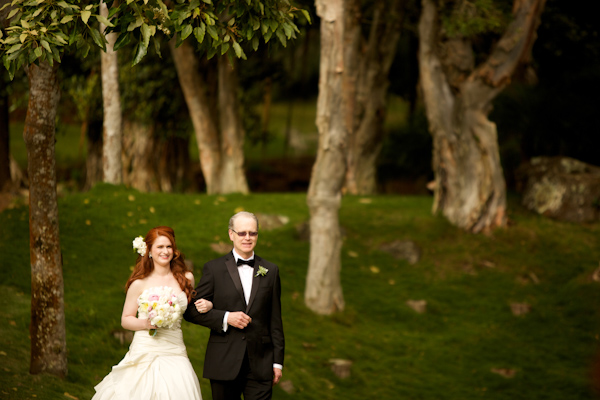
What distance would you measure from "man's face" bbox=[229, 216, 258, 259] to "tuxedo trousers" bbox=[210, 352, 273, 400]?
0.82m

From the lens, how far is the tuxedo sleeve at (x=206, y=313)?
17.3ft

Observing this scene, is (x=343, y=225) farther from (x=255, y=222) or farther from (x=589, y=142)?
(x=255, y=222)

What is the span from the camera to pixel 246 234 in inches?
207

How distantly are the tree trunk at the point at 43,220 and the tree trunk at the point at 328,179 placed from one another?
16.6 feet

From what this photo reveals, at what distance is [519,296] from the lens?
42.3 ft

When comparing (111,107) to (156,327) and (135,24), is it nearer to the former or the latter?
(135,24)

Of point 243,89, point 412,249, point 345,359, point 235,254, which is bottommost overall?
point 345,359

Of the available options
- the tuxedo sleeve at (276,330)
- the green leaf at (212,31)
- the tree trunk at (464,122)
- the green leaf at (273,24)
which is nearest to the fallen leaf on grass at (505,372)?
the tree trunk at (464,122)

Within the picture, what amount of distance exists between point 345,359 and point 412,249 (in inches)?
163

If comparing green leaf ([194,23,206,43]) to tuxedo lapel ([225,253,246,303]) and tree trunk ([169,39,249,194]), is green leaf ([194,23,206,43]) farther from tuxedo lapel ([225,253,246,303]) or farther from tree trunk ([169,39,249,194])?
tree trunk ([169,39,249,194])

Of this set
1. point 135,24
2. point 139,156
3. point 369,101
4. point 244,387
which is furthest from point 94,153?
point 244,387

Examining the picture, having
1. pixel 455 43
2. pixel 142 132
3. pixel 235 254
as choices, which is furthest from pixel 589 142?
pixel 235 254

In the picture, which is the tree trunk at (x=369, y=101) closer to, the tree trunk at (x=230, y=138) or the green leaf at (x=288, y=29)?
the tree trunk at (x=230, y=138)

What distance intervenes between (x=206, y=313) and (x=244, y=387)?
690 mm
